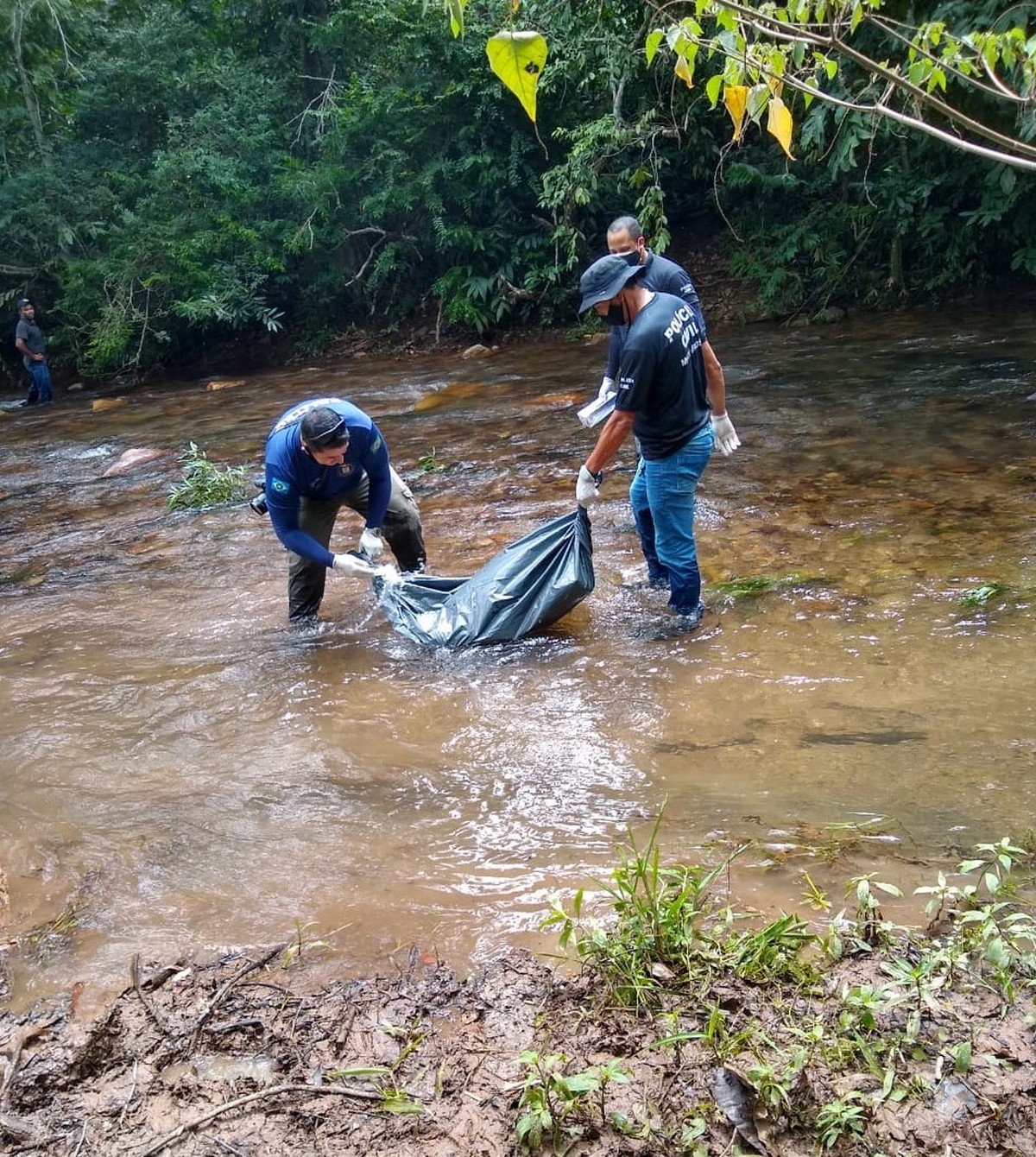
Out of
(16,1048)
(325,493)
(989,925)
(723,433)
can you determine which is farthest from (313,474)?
(989,925)

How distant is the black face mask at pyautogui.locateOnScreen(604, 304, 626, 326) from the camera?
12.0 feet

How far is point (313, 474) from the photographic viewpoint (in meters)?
4.16

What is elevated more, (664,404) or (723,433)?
(664,404)

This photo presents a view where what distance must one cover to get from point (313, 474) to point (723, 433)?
196 centimetres

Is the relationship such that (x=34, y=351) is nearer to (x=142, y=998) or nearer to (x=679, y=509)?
(x=679, y=509)

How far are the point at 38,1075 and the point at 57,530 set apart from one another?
5.62 meters

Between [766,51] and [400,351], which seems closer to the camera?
[766,51]

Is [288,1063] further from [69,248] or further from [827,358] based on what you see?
[69,248]

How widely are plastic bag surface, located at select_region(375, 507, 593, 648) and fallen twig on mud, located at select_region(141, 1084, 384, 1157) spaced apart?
240 centimetres

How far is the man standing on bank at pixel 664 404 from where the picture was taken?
357 cm

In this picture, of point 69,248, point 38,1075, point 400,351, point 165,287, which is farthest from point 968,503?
point 69,248

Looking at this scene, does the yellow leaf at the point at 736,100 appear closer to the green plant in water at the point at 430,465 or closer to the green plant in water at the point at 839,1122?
the green plant in water at the point at 839,1122

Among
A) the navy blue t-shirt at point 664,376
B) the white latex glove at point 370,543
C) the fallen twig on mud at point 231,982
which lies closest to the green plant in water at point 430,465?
the white latex glove at point 370,543

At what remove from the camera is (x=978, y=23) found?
5844 millimetres
